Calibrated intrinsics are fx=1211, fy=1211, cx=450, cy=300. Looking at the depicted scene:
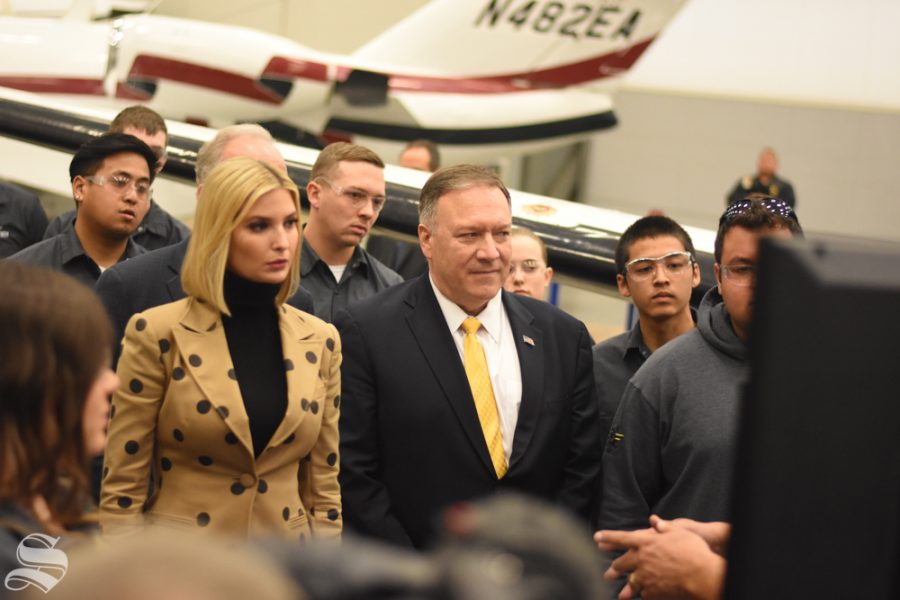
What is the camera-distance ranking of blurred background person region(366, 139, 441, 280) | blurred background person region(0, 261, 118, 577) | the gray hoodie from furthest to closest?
blurred background person region(366, 139, 441, 280), the gray hoodie, blurred background person region(0, 261, 118, 577)

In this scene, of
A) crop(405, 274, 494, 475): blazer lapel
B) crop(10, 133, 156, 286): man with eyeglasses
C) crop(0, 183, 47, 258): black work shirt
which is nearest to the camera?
crop(405, 274, 494, 475): blazer lapel

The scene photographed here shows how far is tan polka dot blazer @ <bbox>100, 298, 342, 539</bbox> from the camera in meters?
2.31

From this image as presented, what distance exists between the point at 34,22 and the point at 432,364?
10441 mm

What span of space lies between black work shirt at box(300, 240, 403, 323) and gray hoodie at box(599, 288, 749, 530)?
3.85 ft

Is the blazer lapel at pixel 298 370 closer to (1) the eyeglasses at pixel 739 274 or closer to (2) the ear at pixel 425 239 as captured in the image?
(2) the ear at pixel 425 239

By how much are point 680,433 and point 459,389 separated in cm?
55

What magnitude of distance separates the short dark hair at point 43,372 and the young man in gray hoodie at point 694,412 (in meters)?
1.40

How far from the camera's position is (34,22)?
12.0 meters

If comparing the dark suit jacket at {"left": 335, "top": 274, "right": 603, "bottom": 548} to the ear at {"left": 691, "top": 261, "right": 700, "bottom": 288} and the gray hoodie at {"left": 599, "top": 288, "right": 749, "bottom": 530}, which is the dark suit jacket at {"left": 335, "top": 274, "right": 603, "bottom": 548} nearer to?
the gray hoodie at {"left": 599, "top": 288, "right": 749, "bottom": 530}

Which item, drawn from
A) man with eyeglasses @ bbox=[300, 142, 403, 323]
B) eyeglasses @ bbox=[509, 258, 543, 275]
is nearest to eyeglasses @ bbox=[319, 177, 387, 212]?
man with eyeglasses @ bbox=[300, 142, 403, 323]

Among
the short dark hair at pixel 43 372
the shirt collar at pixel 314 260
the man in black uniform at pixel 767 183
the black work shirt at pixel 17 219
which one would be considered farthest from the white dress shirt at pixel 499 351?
the man in black uniform at pixel 767 183

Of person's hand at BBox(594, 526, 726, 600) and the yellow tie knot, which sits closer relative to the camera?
person's hand at BBox(594, 526, 726, 600)

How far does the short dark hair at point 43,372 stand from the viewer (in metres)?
1.29

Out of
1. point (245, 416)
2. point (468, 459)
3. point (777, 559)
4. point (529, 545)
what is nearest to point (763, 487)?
point (777, 559)
